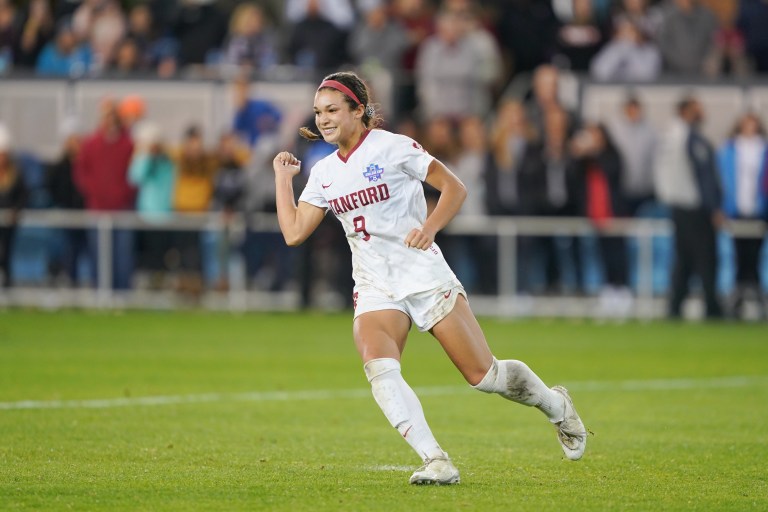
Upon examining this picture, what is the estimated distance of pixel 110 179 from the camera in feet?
73.8

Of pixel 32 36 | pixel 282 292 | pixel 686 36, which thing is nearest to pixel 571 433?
pixel 282 292

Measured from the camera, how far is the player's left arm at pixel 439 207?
325 inches

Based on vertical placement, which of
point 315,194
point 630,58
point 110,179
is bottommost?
point 110,179

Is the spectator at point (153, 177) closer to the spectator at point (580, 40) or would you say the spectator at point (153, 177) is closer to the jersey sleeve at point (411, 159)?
the spectator at point (580, 40)

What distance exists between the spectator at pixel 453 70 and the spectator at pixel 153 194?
3846mm

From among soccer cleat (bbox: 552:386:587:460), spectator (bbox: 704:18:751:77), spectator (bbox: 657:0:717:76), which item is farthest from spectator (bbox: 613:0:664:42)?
soccer cleat (bbox: 552:386:587:460)

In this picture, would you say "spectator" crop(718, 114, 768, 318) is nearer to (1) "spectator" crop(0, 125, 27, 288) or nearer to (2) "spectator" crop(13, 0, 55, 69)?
(1) "spectator" crop(0, 125, 27, 288)

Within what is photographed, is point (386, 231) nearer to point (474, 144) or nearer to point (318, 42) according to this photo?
point (474, 144)

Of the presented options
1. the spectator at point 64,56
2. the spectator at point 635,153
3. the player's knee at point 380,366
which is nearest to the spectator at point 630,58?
the spectator at point 635,153

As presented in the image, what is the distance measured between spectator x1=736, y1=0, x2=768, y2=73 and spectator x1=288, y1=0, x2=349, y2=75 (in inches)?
239

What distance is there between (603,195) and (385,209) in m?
13.4

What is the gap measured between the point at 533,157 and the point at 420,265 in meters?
13.4

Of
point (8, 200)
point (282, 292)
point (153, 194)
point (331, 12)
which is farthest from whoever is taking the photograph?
point (331, 12)

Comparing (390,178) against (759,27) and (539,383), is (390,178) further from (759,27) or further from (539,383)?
(759,27)
